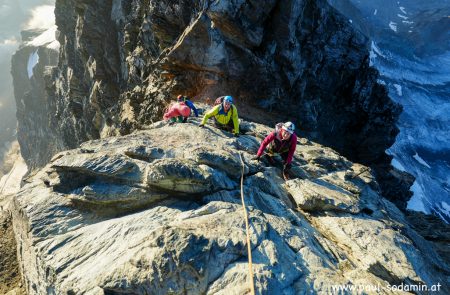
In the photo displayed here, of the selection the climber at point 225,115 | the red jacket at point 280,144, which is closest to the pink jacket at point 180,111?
the climber at point 225,115

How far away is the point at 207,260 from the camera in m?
8.20

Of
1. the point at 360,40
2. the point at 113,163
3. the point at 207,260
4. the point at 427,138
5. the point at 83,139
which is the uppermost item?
the point at 360,40

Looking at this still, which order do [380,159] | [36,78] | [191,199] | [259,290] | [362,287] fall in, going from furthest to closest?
1. [36,78]
2. [380,159]
3. [191,199]
4. [362,287]
5. [259,290]

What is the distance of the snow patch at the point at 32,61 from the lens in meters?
124

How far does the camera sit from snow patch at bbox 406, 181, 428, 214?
3569 inches

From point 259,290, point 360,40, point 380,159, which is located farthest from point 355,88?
point 259,290

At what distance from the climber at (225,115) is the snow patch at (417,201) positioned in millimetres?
89658

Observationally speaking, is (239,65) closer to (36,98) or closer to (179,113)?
(179,113)

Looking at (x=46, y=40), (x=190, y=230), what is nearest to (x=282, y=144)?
(x=190, y=230)

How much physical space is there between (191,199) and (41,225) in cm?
474

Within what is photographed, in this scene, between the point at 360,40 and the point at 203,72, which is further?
the point at 360,40

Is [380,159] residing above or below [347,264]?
below

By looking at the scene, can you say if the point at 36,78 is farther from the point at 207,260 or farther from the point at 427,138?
the point at 427,138

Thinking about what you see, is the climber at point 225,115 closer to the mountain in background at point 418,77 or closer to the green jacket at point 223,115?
the green jacket at point 223,115
